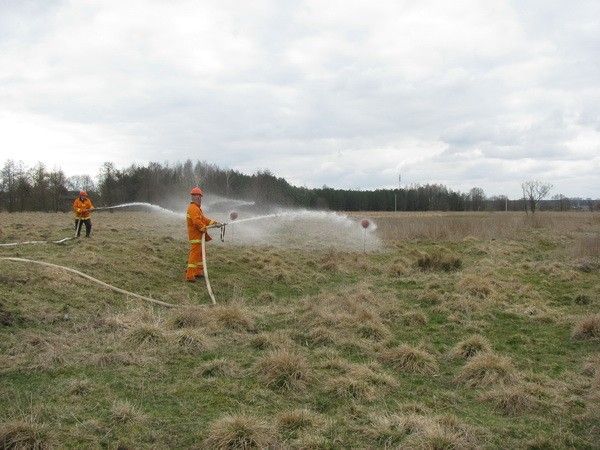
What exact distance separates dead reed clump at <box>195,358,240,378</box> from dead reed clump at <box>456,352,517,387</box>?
8.62ft

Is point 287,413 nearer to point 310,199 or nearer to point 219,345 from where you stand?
point 219,345

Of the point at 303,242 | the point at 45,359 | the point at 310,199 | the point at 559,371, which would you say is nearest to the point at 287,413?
the point at 45,359

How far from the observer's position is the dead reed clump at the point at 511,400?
5.32 meters

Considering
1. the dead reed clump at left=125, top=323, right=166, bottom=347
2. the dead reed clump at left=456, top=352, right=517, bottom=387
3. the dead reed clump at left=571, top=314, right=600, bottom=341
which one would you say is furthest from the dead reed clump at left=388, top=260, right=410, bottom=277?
the dead reed clump at left=125, top=323, right=166, bottom=347

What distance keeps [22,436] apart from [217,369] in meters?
2.31

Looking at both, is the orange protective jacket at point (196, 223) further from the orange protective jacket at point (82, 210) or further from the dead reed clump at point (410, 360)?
the dead reed clump at point (410, 360)

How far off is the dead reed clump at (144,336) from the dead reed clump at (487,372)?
3.80 metres

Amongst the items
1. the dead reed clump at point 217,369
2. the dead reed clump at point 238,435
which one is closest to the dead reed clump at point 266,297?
the dead reed clump at point 217,369

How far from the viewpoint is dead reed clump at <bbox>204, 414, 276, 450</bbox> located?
4285 millimetres

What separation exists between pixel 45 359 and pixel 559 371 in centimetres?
621

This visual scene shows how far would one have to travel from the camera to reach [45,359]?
19.9ft

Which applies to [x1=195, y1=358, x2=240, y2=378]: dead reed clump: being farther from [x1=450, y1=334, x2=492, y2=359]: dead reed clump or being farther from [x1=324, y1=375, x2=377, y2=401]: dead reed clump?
[x1=450, y1=334, x2=492, y2=359]: dead reed clump

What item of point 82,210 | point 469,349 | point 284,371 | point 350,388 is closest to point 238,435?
point 284,371

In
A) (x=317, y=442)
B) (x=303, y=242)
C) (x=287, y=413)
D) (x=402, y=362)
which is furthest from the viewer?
(x=303, y=242)
